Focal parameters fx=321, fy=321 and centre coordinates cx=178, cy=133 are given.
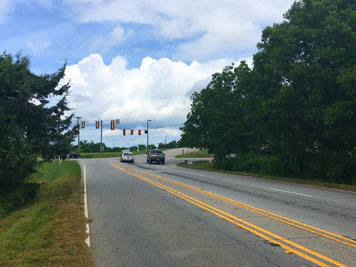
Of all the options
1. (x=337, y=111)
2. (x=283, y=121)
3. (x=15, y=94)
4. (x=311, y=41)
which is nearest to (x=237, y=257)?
(x=15, y=94)

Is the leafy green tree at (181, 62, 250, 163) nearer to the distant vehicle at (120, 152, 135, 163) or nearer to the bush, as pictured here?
the distant vehicle at (120, 152, 135, 163)

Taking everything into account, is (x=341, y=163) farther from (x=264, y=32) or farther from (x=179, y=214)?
(x=179, y=214)

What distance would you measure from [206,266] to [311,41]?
18.9 metres

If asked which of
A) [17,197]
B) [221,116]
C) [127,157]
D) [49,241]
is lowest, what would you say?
[17,197]

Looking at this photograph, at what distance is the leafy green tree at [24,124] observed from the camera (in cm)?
1253

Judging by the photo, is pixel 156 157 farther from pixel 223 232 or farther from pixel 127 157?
pixel 223 232

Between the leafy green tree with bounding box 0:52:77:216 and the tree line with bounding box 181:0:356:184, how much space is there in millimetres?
12469

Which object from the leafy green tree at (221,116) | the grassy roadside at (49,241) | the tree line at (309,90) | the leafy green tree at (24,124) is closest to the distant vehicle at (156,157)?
the leafy green tree at (221,116)

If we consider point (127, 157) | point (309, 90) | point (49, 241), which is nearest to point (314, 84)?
point (309, 90)

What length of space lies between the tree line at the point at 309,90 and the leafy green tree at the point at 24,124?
40.9 feet

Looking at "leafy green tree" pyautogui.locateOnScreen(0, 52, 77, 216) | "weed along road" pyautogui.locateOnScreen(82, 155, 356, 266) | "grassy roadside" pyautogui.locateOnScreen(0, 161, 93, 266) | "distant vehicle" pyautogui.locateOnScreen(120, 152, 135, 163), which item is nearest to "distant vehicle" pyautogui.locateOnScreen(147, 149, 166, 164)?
"distant vehicle" pyautogui.locateOnScreen(120, 152, 135, 163)

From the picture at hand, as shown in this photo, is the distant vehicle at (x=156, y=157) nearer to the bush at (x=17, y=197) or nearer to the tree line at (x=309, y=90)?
the tree line at (x=309, y=90)

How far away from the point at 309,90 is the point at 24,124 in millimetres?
16336

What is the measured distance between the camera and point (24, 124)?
14922 millimetres
